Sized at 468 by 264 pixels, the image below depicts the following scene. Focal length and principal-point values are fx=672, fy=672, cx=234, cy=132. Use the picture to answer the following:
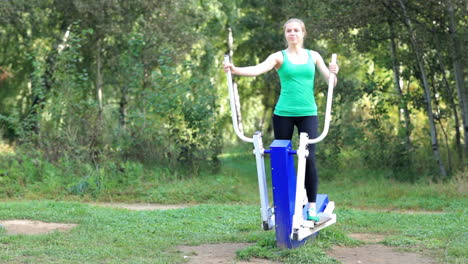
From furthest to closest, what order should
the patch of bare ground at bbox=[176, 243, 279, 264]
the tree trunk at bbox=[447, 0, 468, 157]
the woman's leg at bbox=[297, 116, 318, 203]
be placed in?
the tree trunk at bbox=[447, 0, 468, 157] → the woman's leg at bbox=[297, 116, 318, 203] → the patch of bare ground at bbox=[176, 243, 279, 264]

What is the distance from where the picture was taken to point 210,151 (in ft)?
41.2

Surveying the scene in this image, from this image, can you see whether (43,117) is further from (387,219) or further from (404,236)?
(404,236)

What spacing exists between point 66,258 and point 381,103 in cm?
835

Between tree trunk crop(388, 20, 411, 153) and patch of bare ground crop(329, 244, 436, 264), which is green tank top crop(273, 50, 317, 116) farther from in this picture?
tree trunk crop(388, 20, 411, 153)

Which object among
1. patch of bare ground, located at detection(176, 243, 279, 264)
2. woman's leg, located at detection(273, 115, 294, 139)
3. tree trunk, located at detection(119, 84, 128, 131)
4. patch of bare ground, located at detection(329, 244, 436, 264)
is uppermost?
tree trunk, located at detection(119, 84, 128, 131)

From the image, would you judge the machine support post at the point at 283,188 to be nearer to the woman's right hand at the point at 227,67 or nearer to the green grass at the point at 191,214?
the green grass at the point at 191,214

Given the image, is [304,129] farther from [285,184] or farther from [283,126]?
[285,184]

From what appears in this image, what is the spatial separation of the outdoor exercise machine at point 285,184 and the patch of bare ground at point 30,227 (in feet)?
8.37

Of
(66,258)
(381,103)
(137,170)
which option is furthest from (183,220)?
(381,103)

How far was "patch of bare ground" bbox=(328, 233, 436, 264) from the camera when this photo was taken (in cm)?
563

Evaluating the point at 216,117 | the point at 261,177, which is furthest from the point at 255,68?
the point at 216,117

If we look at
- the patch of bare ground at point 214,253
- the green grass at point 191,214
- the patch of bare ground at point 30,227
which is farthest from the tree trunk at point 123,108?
the patch of bare ground at point 214,253

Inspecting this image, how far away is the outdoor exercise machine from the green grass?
21 centimetres

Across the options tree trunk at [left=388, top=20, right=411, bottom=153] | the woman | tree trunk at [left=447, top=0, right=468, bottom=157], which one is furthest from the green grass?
tree trunk at [left=447, top=0, right=468, bottom=157]
